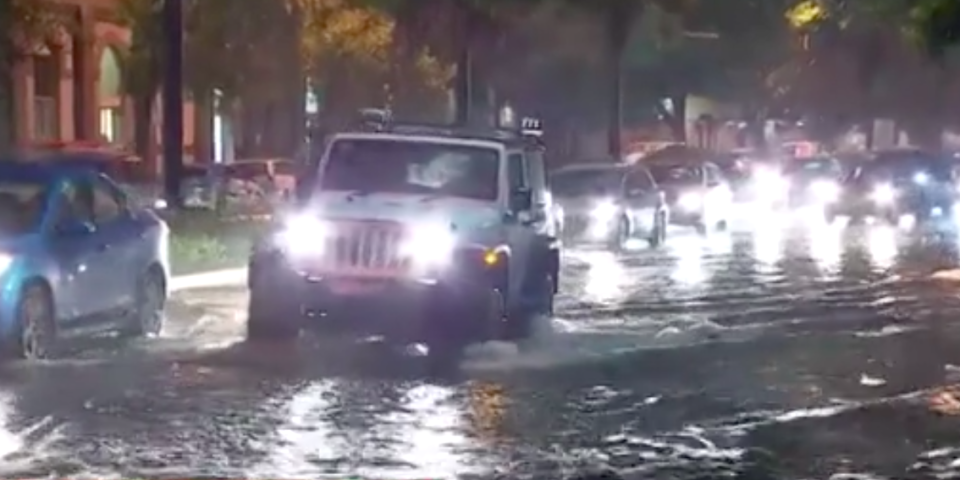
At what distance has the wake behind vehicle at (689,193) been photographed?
4784 centimetres

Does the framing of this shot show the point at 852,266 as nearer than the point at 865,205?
Yes

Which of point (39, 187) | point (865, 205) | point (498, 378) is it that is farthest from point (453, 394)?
point (865, 205)

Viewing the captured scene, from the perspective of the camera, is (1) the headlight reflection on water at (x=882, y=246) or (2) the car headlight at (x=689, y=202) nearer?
(1) the headlight reflection on water at (x=882, y=246)

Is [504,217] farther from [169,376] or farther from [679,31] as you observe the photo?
[679,31]

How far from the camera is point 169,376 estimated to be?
683 inches

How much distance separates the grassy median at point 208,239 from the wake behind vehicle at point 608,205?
23.1ft

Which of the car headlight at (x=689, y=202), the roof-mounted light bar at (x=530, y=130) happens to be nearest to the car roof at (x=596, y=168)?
the roof-mounted light bar at (x=530, y=130)

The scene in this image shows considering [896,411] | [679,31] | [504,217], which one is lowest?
[896,411]

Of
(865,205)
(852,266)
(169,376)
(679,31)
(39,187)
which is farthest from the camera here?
(679,31)

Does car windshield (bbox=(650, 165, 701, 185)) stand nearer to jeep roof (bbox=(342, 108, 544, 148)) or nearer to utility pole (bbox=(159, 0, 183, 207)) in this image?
utility pole (bbox=(159, 0, 183, 207))

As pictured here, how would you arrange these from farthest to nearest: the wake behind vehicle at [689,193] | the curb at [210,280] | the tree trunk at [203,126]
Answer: the tree trunk at [203,126] → the wake behind vehicle at [689,193] → the curb at [210,280]

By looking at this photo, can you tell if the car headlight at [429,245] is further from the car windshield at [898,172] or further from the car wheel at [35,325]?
the car windshield at [898,172]

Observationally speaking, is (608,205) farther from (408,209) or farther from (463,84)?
(408,209)

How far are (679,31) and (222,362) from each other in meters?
49.6
